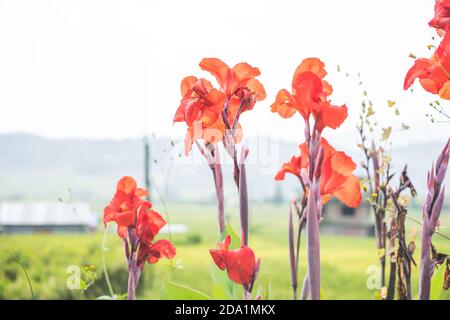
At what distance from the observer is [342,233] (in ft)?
8.14

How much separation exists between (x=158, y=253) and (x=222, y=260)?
0.55 feet

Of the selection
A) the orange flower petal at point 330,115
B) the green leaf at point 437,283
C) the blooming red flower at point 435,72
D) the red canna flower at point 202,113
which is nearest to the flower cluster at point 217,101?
the red canna flower at point 202,113

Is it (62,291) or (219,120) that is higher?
(219,120)

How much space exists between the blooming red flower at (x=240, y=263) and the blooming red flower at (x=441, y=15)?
374mm

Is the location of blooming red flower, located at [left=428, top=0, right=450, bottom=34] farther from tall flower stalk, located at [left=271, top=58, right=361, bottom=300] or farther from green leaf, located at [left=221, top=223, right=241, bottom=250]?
green leaf, located at [left=221, top=223, right=241, bottom=250]

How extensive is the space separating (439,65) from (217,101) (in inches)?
11.1

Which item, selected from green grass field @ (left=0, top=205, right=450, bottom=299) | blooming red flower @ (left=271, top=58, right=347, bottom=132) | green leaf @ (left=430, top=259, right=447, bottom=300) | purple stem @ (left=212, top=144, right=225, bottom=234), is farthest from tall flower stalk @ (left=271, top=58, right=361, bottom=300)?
green grass field @ (left=0, top=205, right=450, bottom=299)

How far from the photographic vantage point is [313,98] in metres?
0.64

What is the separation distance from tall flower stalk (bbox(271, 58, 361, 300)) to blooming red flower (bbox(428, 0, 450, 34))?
181 millimetres

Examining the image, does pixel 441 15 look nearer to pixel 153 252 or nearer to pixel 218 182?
pixel 218 182

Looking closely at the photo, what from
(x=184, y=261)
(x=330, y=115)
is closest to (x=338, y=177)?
(x=330, y=115)

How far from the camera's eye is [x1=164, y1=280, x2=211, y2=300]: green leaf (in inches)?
31.7
